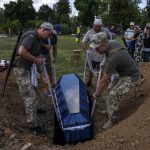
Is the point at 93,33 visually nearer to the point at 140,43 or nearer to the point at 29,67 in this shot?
the point at 29,67

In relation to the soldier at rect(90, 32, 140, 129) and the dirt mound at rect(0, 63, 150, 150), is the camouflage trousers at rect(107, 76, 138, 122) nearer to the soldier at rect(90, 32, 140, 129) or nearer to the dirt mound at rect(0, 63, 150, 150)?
the soldier at rect(90, 32, 140, 129)

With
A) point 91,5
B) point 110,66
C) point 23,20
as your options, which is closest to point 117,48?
point 110,66

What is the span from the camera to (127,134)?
6.21 m

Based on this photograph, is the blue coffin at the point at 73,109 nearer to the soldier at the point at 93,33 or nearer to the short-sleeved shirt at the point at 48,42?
the short-sleeved shirt at the point at 48,42

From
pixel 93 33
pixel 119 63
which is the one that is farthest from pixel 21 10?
pixel 119 63

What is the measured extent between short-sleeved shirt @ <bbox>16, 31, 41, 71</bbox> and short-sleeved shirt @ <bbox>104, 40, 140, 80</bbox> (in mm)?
1430

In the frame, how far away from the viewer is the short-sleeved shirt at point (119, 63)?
675 centimetres

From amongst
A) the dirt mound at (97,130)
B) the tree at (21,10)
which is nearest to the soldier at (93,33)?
the dirt mound at (97,130)

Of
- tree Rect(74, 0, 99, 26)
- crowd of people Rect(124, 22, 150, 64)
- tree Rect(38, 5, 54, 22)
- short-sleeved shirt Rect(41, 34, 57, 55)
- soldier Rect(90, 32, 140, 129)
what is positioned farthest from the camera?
tree Rect(38, 5, 54, 22)

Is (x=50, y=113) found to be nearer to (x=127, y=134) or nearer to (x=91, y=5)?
(x=127, y=134)

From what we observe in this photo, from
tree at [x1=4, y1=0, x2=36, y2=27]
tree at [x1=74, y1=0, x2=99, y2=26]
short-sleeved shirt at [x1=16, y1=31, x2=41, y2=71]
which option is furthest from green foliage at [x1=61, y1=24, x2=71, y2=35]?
short-sleeved shirt at [x1=16, y1=31, x2=41, y2=71]

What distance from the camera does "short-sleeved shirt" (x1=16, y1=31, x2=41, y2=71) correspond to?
7.26 m

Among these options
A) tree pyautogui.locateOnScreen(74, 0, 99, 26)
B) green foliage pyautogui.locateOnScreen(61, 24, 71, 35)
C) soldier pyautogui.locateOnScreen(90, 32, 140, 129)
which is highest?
soldier pyautogui.locateOnScreen(90, 32, 140, 129)

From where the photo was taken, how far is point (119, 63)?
22.6 feet
